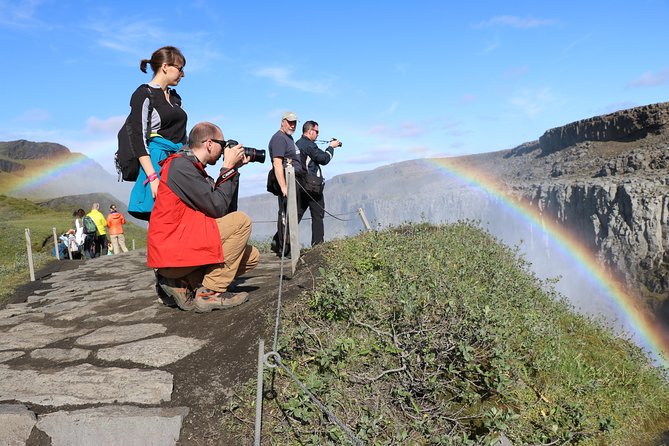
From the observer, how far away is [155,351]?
175 inches

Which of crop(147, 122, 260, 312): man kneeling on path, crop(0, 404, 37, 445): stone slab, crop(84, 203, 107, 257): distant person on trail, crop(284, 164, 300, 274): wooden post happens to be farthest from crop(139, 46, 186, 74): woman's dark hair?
crop(84, 203, 107, 257): distant person on trail

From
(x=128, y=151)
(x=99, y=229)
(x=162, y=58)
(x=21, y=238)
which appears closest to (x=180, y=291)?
(x=128, y=151)

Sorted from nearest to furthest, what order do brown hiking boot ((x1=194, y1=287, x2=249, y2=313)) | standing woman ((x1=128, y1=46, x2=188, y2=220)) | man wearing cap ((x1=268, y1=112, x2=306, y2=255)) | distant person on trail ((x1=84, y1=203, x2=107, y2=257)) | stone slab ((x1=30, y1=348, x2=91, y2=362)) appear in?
stone slab ((x1=30, y1=348, x2=91, y2=362))
standing woman ((x1=128, y1=46, x2=188, y2=220))
brown hiking boot ((x1=194, y1=287, x2=249, y2=313))
man wearing cap ((x1=268, y1=112, x2=306, y2=255))
distant person on trail ((x1=84, y1=203, x2=107, y2=257))

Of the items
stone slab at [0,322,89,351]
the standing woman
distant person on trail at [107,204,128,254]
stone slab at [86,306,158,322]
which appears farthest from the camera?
distant person on trail at [107,204,128,254]

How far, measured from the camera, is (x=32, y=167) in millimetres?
122875

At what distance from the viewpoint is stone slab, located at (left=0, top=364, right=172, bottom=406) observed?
141 inches

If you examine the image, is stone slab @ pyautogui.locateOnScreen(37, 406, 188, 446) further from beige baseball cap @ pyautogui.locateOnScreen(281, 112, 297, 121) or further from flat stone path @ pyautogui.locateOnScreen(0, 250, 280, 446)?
beige baseball cap @ pyautogui.locateOnScreen(281, 112, 297, 121)

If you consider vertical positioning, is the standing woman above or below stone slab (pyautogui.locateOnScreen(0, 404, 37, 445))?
above

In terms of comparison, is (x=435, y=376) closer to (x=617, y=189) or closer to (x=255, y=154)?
(x=255, y=154)

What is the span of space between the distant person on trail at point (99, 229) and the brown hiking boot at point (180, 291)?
13550 millimetres

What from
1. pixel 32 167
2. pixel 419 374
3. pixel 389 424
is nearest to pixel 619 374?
pixel 419 374

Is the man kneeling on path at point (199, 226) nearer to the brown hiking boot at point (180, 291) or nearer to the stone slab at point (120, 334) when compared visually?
the brown hiking boot at point (180, 291)

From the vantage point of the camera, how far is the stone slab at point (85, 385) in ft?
11.8

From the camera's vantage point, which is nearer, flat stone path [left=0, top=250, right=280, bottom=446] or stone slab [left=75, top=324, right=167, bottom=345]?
flat stone path [left=0, top=250, right=280, bottom=446]
